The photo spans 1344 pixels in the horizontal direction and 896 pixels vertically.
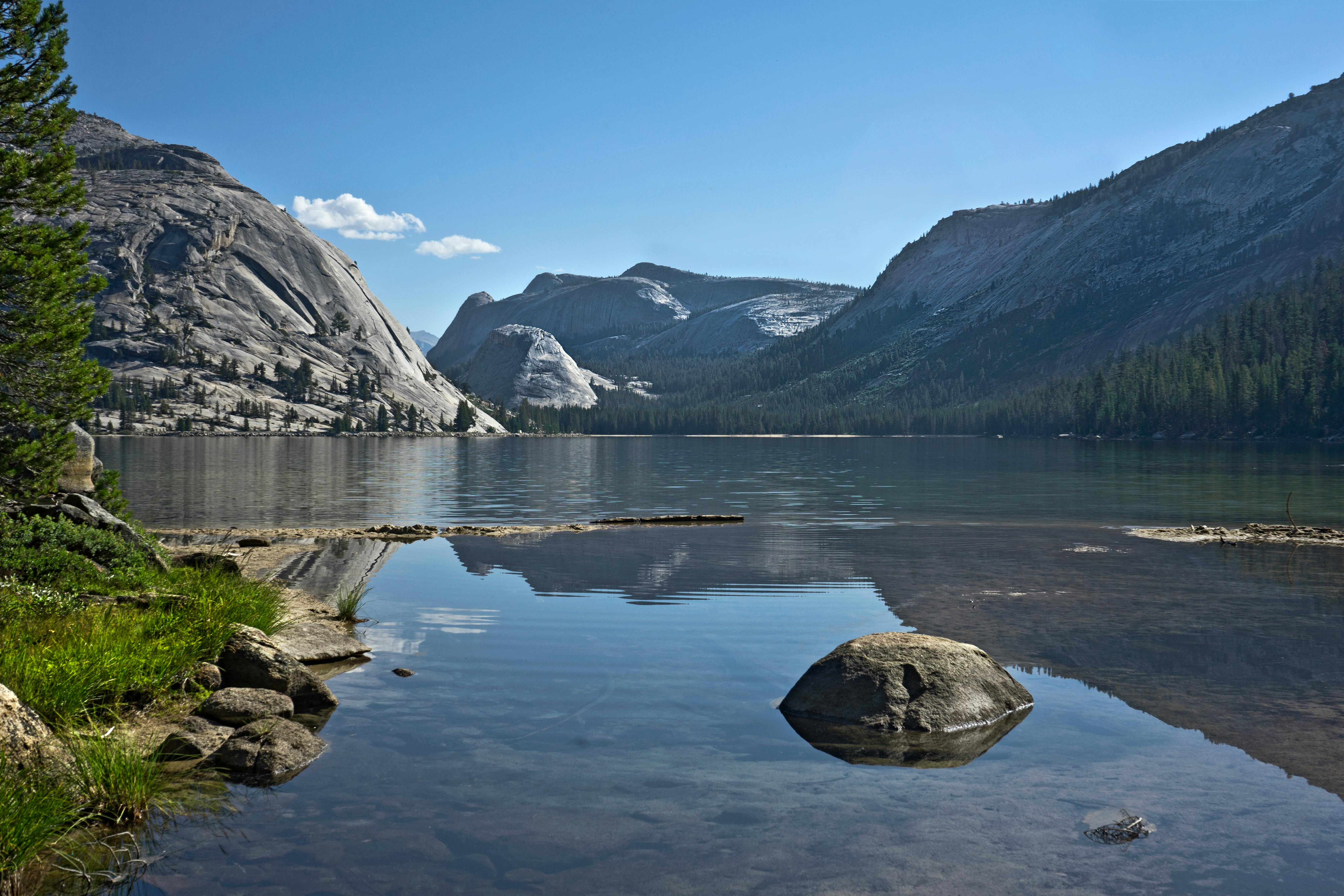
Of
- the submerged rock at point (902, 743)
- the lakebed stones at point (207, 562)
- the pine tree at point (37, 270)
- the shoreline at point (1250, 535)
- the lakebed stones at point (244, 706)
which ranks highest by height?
the pine tree at point (37, 270)

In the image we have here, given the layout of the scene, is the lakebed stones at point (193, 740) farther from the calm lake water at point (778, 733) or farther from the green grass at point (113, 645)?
the calm lake water at point (778, 733)

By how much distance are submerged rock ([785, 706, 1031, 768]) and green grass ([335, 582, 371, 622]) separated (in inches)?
523

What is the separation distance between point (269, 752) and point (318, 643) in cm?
731

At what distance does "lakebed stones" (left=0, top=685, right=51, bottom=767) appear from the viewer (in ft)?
36.6

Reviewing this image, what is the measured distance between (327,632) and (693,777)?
38.1ft

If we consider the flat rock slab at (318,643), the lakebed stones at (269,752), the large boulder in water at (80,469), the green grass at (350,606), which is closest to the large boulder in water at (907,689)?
the lakebed stones at (269,752)

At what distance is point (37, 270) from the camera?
2325 centimetres

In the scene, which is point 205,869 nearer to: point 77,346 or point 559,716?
point 559,716

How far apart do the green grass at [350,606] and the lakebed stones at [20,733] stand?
12.3m

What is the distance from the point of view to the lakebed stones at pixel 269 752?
1338 cm

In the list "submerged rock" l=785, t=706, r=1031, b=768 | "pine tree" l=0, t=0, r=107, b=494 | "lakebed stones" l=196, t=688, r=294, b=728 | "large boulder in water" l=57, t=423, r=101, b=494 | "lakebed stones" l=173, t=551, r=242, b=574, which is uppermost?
"pine tree" l=0, t=0, r=107, b=494

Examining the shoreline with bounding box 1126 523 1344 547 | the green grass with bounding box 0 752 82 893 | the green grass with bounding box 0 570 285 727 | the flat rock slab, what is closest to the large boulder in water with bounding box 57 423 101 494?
the green grass with bounding box 0 570 285 727

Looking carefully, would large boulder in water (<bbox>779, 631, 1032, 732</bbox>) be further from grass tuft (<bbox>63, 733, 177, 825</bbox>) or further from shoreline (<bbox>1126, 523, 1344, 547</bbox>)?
shoreline (<bbox>1126, 523, 1344, 547</bbox>)

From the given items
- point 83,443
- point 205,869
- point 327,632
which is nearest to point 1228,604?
point 327,632
